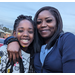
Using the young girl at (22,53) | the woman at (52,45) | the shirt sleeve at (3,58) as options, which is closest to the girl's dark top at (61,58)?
the woman at (52,45)

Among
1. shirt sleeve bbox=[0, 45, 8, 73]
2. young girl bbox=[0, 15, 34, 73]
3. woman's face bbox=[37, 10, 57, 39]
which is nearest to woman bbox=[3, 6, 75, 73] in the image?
woman's face bbox=[37, 10, 57, 39]

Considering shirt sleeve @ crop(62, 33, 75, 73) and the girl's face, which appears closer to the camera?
shirt sleeve @ crop(62, 33, 75, 73)

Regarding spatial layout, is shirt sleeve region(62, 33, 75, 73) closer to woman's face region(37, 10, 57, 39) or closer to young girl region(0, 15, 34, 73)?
woman's face region(37, 10, 57, 39)

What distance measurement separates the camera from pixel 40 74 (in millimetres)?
1177

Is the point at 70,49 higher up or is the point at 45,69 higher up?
the point at 70,49

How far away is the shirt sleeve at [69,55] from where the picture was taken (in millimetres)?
960

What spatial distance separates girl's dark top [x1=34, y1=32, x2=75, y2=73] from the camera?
0.97m

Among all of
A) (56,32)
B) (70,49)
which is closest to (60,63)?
(70,49)

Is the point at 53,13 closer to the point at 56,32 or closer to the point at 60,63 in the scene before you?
the point at 56,32

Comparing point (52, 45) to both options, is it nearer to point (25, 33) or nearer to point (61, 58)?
point (61, 58)

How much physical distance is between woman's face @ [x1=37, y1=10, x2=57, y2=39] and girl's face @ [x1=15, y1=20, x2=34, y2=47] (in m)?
0.17

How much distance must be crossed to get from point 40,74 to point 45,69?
3.9 inches

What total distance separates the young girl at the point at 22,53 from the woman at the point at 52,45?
12cm

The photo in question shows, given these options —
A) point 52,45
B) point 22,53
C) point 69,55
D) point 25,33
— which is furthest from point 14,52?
point 69,55
